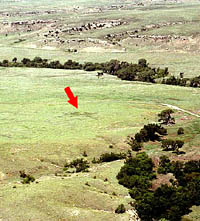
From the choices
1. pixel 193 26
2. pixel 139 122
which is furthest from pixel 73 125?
pixel 193 26

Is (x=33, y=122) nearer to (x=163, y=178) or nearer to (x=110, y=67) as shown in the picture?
(x=163, y=178)

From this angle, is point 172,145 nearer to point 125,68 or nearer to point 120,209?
point 120,209

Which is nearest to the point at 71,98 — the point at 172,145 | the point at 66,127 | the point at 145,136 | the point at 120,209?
the point at 66,127

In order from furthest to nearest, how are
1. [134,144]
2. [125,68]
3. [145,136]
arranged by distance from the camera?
1. [125,68]
2. [145,136]
3. [134,144]

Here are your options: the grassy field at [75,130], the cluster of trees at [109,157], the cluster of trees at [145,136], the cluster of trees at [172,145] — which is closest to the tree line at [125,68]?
the grassy field at [75,130]

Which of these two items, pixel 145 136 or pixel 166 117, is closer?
pixel 145 136
